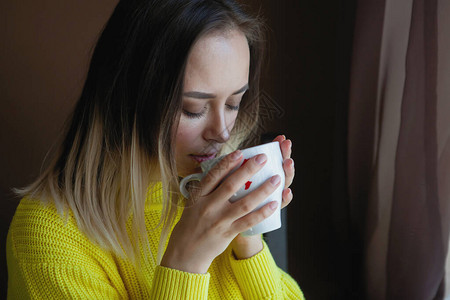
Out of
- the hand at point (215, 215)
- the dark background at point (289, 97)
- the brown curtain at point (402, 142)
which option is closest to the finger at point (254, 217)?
the hand at point (215, 215)

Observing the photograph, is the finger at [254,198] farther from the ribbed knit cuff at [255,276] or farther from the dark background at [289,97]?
the dark background at [289,97]

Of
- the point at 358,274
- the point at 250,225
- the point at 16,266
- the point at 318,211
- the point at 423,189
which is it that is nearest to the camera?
the point at 250,225

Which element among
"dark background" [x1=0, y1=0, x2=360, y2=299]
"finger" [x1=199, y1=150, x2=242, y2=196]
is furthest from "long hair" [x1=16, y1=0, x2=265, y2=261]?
"dark background" [x1=0, y1=0, x2=360, y2=299]

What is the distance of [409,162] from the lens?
3.75 ft

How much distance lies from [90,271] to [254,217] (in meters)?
0.33

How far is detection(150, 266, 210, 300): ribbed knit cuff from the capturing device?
745 millimetres

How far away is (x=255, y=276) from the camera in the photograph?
971 mm

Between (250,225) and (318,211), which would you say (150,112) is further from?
(318,211)

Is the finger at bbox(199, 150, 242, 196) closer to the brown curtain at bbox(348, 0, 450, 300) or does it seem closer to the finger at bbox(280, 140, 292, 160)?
the finger at bbox(280, 140, 292, 160)

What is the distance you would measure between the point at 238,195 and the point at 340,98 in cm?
87

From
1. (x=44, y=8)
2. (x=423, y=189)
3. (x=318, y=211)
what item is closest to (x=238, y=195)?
(x=423, y=189)

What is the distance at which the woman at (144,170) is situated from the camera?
0.75 metres

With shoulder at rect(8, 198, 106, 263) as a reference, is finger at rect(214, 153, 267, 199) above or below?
above

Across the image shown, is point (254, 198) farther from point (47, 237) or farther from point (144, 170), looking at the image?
point (47, 237)
